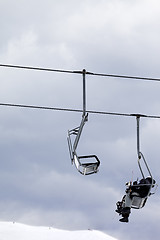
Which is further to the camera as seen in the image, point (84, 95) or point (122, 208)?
point (122, 208)

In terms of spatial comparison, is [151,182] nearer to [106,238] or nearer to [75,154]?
[75,154]

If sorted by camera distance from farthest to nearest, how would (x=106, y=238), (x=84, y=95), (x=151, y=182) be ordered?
(x=106, y=238) → (x=151, y=182) → (x=84, y=95)

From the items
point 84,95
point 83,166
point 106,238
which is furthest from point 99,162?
point 106,238

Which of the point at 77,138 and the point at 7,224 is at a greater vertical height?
the point at 7,224

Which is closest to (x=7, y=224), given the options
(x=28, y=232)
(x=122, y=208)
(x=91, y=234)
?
(x=28, y=232)

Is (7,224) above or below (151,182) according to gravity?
above

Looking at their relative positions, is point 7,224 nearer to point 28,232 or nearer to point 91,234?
point 28,232

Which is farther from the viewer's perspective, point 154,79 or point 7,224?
point 7,224

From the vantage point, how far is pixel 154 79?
2569cm

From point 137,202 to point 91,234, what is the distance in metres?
72.5

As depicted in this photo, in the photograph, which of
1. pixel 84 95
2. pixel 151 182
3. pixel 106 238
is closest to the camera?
pixel 84 95

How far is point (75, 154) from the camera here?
24750mm

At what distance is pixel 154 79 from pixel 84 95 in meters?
2.87

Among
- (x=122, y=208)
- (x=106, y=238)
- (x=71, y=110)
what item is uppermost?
(x=106, y=238)
